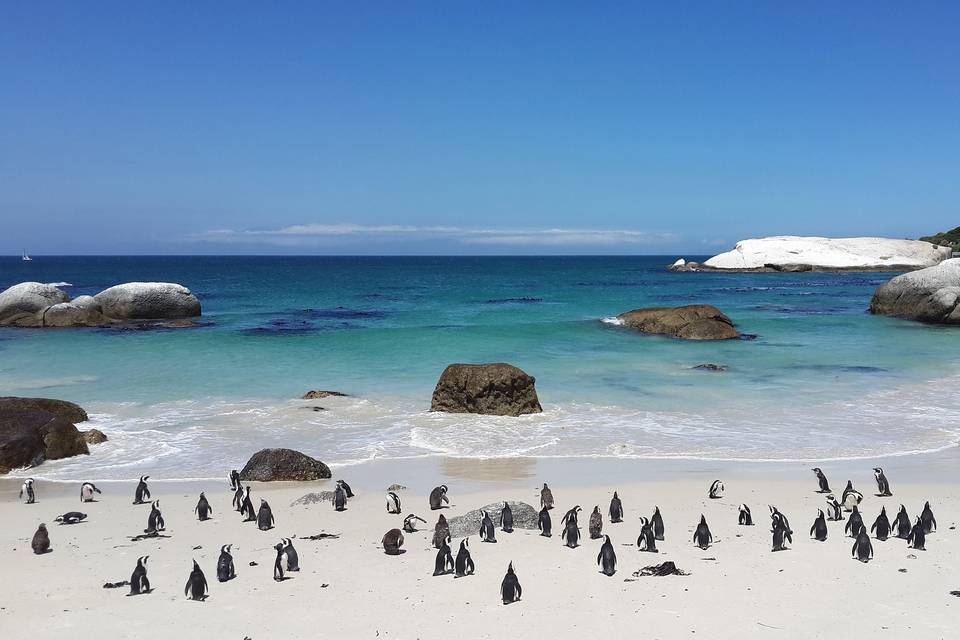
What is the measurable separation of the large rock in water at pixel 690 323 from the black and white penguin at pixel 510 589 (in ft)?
81.6

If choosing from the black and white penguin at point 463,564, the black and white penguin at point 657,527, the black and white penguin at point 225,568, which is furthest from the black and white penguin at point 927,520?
the black and white penguin at point 225,568

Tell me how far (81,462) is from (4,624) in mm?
7680

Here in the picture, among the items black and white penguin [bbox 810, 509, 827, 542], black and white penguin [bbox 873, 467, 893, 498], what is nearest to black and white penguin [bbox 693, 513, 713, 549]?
black and white penguin [bbox 810, 509, 827, 542]

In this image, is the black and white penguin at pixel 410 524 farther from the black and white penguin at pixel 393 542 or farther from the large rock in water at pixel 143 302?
the large rock in water at pixel 143 302

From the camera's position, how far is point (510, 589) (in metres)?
8.13

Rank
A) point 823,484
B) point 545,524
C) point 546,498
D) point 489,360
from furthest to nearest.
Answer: point 489,360 → point 823,484 → point 546,498 → point 545,524

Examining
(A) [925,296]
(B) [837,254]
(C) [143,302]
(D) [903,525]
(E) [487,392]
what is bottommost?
(D) [903,525]

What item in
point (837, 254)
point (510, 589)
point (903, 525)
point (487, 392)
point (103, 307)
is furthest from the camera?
point (837, 254)

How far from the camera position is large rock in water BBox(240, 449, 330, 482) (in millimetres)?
13562

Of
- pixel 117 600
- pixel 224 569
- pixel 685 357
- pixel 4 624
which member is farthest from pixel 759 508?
pixel 685 357

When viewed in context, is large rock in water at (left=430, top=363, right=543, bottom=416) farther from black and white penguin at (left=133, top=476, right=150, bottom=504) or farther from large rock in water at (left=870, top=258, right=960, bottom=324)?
large rock in water at (left=870, top=258, right=960, bottom=324)

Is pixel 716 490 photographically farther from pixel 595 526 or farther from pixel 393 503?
pixel 393 503

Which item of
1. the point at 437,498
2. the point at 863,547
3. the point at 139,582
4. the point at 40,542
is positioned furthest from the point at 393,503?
the point at 863,547

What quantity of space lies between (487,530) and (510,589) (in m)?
1.89
